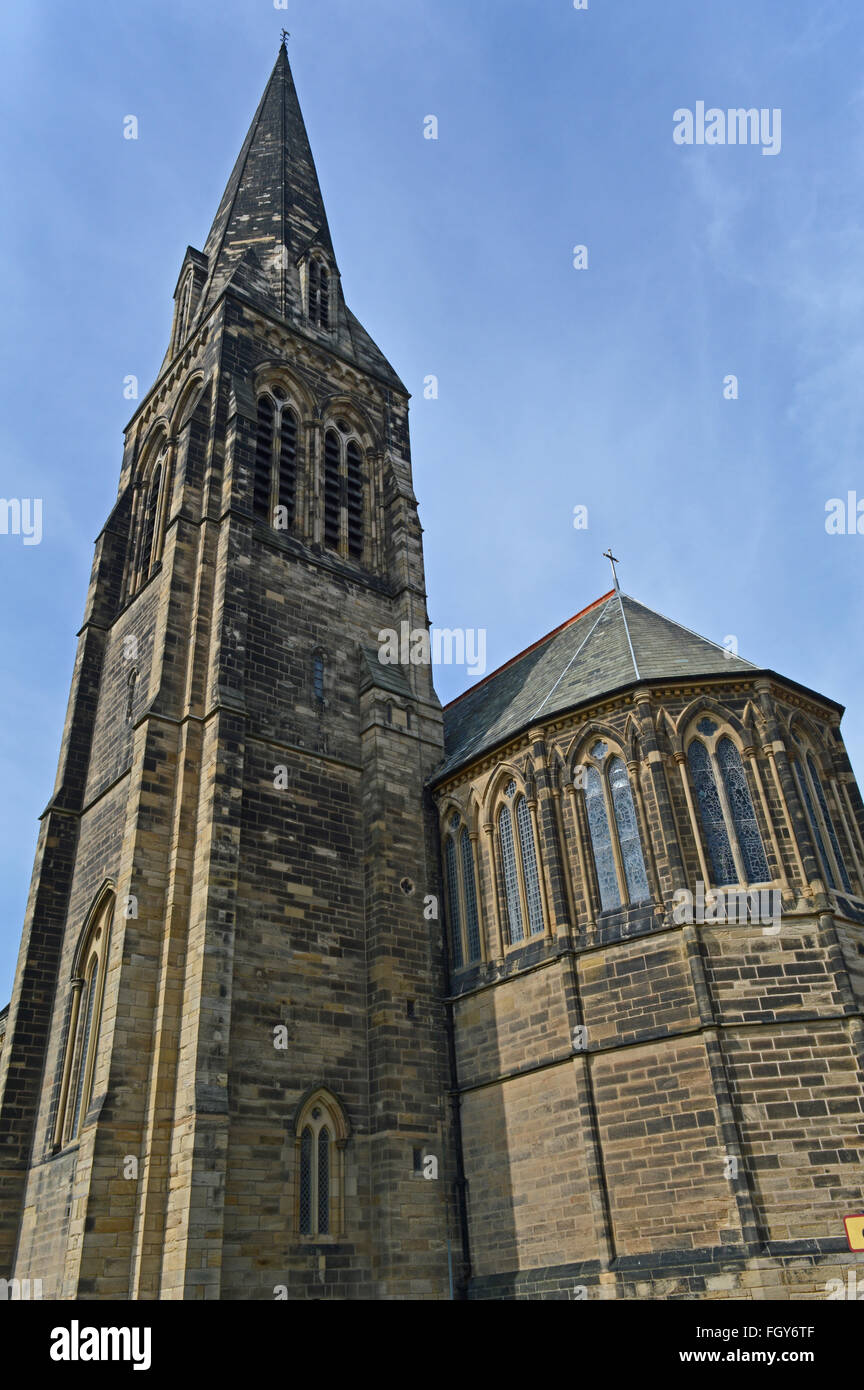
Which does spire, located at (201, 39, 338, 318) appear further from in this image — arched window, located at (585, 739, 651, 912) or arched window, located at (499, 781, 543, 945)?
arched window, located at (585, 739, 651, 912)

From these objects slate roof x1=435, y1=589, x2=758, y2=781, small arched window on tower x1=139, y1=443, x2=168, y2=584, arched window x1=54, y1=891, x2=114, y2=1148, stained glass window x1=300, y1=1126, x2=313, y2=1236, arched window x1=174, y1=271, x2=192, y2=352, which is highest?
arched window x1=174, y1=271, x2=192, y2=352

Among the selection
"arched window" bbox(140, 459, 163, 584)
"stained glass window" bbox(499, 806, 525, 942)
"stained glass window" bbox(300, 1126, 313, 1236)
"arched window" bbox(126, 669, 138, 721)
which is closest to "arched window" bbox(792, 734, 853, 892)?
"stained glass window" bbox(499, 806, 525, 942)

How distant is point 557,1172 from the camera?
15141 mm

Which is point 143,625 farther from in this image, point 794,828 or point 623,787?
point 794,828

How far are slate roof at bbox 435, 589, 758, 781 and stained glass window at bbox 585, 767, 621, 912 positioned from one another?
152 centimetres

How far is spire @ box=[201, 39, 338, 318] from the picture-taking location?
86.5ft

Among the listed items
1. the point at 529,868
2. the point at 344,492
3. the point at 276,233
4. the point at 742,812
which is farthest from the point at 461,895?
the point at 276,233

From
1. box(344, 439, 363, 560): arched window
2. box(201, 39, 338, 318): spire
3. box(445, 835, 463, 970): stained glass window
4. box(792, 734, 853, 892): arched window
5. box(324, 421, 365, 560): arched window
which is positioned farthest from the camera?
box(201, 39, 338, 318): spire

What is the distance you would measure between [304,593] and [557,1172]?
12577 mm

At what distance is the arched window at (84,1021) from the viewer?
17359 millimetres

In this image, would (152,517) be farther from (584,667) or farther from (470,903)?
(470,903)

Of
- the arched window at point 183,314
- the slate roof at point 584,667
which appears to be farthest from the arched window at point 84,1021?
the arched window at point 183,314
